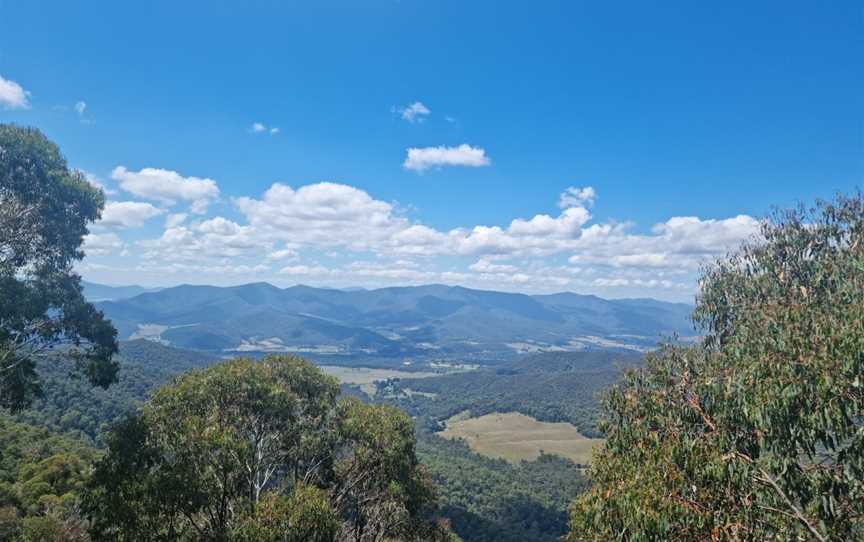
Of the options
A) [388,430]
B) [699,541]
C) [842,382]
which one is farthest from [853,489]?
[388,430]

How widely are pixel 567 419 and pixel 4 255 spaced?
187 m

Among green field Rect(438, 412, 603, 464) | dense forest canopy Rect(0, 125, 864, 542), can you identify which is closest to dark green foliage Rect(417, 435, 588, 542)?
green field Rect(438, 412, 603, 464)

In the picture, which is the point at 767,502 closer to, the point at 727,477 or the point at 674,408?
the point at 727,477

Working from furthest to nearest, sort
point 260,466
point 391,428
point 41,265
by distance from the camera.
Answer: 1. point 41,265
2. point 391,428
3. point 260,466

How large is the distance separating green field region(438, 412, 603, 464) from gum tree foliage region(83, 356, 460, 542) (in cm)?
12155

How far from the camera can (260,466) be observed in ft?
53.5

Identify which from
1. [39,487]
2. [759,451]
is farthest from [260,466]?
[39,487]

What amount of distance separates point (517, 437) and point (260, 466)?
15585 centimetres

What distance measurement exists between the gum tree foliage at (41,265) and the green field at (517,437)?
125 meters

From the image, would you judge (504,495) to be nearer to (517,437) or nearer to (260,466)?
(517,437)

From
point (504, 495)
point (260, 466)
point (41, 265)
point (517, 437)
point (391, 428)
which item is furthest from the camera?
point (517, 437)

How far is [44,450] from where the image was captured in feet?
129

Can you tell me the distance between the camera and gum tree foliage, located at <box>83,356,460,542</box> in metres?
12.0

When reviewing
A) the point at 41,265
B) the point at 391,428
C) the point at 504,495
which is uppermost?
the point at 41,265
